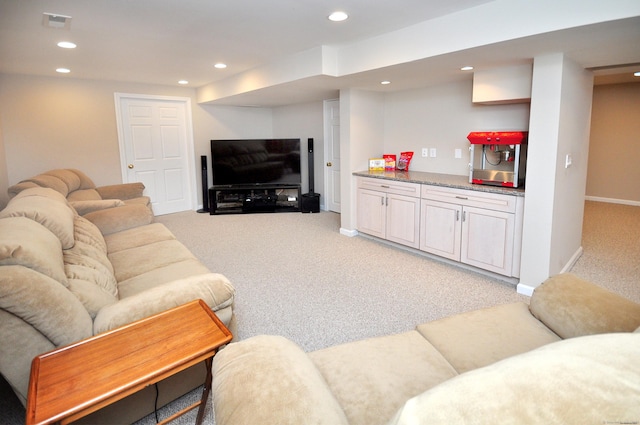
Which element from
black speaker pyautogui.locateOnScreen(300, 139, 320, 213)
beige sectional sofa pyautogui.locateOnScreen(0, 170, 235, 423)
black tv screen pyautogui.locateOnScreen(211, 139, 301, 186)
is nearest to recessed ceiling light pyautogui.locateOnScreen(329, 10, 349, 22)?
beige sectional sofa pyautogui.locateOnScreen(0, 170, 235, 423)

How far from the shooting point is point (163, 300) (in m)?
1.84

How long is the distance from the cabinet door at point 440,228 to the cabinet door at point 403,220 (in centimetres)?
8

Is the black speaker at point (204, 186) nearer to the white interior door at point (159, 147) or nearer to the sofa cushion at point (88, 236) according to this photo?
the white interior door at point (159, 147)

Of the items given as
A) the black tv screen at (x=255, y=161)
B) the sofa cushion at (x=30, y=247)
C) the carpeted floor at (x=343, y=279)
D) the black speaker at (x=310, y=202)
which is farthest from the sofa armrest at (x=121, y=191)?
the sofa cushion at (x=30, y=247)

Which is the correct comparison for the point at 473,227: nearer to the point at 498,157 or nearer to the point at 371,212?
the point at 498,157

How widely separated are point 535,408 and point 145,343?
1.43m

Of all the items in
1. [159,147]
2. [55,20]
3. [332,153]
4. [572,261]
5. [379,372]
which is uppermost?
[55,20]

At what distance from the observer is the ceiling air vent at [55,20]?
279 cm

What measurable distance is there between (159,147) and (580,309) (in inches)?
259

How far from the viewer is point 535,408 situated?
630mm

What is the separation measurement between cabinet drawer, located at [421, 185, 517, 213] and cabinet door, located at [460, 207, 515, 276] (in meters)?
0.06

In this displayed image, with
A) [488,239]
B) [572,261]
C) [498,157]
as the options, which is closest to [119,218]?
[488,239]

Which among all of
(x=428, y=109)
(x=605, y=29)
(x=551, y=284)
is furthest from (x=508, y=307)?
(x=428, y=109)

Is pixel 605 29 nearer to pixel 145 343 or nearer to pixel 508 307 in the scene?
pixel 508 307
